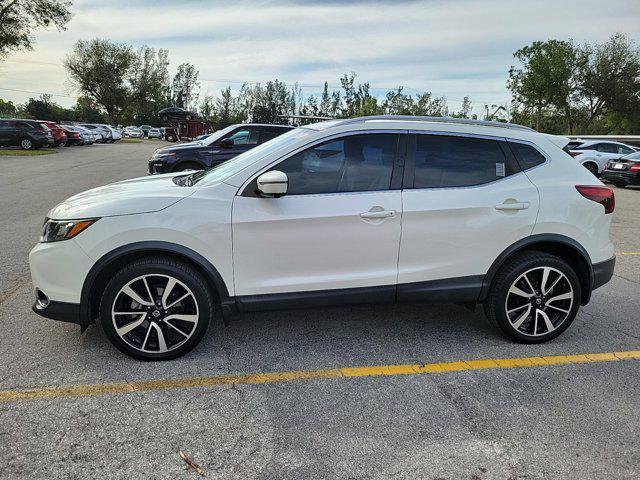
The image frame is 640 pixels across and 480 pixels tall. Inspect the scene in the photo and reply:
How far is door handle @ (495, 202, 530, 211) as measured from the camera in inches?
150

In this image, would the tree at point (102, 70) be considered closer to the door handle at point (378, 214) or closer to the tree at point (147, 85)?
the tree at point (147, 85)

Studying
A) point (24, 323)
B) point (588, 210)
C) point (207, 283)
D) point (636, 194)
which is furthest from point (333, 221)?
point (636, 194)

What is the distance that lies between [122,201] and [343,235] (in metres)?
1.56

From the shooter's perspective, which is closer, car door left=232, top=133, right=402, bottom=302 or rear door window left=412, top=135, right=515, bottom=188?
car door left=232, top=133, right=402, bottom=302

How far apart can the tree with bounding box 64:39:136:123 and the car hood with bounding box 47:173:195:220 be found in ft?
221

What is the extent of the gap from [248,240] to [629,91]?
47191 mm

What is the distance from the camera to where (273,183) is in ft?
11.0

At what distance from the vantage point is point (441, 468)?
2539 millimetres

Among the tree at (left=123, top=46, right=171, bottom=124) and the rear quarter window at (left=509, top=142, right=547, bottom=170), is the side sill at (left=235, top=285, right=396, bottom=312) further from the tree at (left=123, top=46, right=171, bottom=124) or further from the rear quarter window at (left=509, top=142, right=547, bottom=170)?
the tree at (left=123, top=46, right=171, bottom=124)

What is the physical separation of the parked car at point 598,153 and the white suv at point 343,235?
57.4ft

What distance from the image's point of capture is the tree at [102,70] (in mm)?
61969

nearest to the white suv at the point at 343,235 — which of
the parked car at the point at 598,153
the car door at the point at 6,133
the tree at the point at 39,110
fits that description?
the parked car at the point at 598,153

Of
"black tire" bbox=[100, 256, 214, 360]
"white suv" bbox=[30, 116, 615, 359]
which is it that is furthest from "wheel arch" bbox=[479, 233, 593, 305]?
"black tire" bbox=[100, 256, 214, 360]

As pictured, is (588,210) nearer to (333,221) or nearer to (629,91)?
(333,221)
